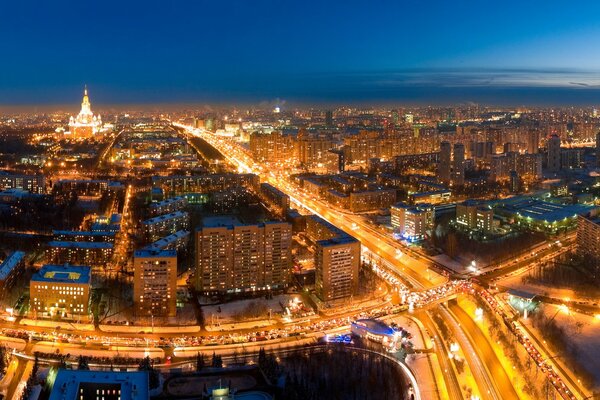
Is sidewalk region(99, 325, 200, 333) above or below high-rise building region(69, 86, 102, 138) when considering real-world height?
below

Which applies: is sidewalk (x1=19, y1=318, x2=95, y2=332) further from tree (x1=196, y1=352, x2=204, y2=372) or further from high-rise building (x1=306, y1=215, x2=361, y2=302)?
high-rise building (x1=306, y1=215, x2=361, y2=302)

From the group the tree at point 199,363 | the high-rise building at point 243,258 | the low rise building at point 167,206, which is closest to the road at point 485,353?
the high-rise building at point 243,258

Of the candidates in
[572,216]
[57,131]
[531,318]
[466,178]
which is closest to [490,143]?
[466,178]

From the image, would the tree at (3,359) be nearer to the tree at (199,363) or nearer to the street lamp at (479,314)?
the tree at (199,363)

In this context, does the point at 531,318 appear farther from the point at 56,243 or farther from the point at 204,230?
the point at 56,243

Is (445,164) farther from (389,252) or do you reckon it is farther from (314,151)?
(389,252)

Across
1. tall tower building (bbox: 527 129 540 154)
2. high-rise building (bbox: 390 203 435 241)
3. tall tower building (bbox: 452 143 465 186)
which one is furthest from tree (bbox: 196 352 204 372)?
tall tower building (bbox: 527 129 540 154)
